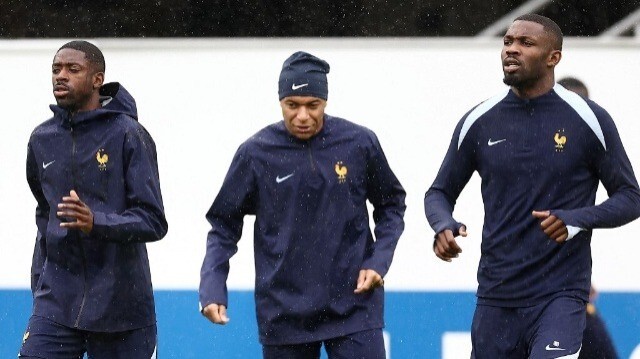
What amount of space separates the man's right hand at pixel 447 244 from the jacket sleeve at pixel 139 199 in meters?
1.22

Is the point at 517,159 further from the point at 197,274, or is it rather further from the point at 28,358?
the point at 197,274

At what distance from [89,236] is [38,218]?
0.48m

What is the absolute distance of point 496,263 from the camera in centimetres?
732

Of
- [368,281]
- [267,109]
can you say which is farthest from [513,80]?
[267,109]

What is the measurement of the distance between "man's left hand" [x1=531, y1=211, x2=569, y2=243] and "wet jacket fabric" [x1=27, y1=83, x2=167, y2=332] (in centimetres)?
167

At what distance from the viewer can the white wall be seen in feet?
32.2

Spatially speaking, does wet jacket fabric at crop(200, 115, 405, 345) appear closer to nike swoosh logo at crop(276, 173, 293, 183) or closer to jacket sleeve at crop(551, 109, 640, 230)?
nike swoosh logo at crop(276, 173, 293, 183)

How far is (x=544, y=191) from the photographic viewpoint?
7.23 metres

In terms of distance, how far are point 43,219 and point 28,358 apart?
65 cm

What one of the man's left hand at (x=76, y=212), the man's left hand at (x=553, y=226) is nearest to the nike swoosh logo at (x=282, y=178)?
the man's left hand at (x=76, y=212)

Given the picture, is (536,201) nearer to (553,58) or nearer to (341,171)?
(553,58)

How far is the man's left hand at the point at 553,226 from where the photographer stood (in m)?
6.98

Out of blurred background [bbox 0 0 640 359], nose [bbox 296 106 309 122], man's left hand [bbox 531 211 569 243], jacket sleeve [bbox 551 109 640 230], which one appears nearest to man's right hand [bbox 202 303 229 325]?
nose [bbox 296 106 309 122]

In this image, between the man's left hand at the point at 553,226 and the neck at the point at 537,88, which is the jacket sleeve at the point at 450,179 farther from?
the man's left hand at the point at 553,226
